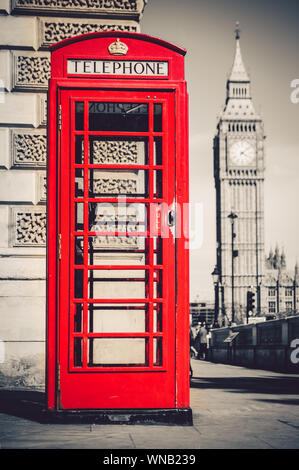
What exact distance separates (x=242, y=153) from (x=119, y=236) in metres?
105

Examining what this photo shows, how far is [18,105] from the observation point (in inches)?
298

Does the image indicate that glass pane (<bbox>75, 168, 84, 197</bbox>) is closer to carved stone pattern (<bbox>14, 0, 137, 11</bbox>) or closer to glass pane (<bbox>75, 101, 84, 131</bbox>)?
glass pane (<bbox>75, 101, 84, 131</bbox>)

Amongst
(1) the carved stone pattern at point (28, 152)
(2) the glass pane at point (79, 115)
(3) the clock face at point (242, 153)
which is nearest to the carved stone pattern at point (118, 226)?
(2) the glass pane at point (79, 115)

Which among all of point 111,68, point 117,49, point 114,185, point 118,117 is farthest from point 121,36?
point 114,185

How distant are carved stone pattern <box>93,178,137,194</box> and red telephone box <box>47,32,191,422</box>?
1.14 meters

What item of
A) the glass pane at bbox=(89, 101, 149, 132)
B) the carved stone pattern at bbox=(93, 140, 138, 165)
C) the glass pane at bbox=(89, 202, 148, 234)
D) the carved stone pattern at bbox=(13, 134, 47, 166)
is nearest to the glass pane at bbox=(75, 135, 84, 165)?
the glass pane at bbox=(89, 101, 149, 132)

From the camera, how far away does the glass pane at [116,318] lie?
5.71 m

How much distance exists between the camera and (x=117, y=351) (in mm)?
5777

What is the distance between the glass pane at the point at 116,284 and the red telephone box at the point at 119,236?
1 centimetres

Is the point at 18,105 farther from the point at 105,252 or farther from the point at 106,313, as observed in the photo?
the point at 106,313

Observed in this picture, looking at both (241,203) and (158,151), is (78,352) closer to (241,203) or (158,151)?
(158,151)

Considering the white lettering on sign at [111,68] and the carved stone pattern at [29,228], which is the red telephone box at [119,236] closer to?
the white lettering on sign at [111,68]

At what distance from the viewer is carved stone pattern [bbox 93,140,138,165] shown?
742cm
